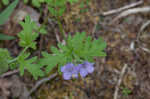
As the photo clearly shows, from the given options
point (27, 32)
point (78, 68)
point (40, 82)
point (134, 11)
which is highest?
point (134, 11)

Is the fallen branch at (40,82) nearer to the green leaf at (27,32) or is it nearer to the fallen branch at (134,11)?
the green leaf at (27,32)

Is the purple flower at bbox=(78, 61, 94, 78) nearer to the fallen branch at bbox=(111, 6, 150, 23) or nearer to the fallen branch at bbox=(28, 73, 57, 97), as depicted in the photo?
the fallen branch at bbox=(28, 73, 57, 97)

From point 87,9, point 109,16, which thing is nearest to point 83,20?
point 87,9

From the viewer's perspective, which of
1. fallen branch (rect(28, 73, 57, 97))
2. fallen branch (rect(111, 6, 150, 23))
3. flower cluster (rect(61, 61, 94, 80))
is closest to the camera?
flower cluster (rect(61, 61, 94, 80))

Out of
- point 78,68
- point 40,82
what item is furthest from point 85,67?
point 40,82

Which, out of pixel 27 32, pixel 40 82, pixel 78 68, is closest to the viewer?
pixel 78 68

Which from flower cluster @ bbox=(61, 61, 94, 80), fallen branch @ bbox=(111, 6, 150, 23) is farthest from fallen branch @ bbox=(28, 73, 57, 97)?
fallen branch @ bbox=(111, 6, 150, 23)

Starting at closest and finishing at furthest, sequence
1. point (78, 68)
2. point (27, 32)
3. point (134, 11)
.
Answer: point (78, 68) < point (27, 32) < point (134, 11)

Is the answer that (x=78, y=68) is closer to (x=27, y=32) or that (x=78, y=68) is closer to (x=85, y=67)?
(x=85, y=67)

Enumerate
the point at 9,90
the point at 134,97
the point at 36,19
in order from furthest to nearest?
the point at 36,19 → the point at 134,97 → the point at 9,90

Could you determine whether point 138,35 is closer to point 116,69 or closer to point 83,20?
point 116,69

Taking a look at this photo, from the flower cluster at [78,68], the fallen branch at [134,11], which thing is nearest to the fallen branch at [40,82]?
the flower cluster at [78,68]
